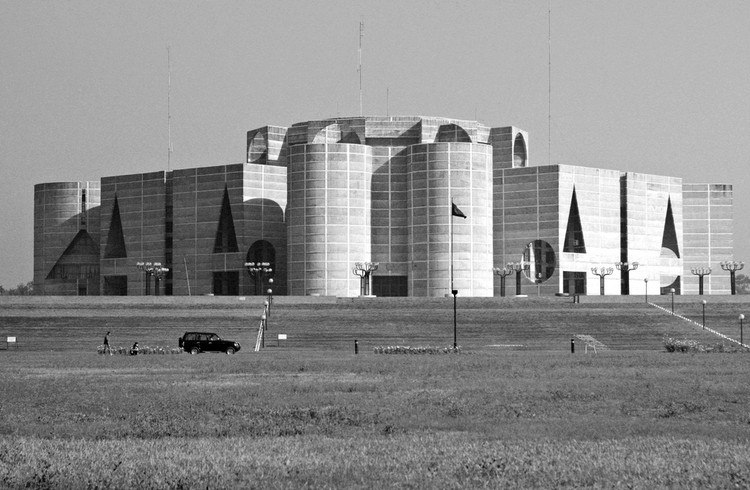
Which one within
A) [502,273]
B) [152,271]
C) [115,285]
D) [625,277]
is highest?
[152,271]

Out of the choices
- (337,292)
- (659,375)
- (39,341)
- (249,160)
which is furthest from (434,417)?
(249,160)

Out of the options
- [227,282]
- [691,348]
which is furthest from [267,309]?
[227,282]

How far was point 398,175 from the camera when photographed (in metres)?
123

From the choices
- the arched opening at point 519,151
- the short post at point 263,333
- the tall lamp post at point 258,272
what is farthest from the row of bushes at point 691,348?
the arched opening at point 519,151

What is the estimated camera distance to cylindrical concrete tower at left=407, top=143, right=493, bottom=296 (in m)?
116

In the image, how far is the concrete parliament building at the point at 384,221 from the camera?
11719cm

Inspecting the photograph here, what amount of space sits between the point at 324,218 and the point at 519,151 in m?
29.9

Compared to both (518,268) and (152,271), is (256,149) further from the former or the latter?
(518,268)

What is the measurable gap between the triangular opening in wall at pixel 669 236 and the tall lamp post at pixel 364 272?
39709 millimetres

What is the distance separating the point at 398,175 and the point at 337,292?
15.6 meters

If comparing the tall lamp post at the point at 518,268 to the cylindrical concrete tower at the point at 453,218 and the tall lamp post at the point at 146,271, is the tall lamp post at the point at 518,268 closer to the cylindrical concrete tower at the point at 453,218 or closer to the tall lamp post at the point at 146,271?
the cylindrical concrete tower at the point at 453,218

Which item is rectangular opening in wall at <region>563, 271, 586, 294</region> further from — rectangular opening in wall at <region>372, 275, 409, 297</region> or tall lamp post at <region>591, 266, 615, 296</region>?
rectangular opening in wall at <region>372, 275, 409, 297</region>

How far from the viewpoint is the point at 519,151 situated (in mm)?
134000

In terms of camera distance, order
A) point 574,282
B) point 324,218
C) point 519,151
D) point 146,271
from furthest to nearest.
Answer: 1. point 519,151
2. point 574,282
3. point 146,271
4. point 324,218
